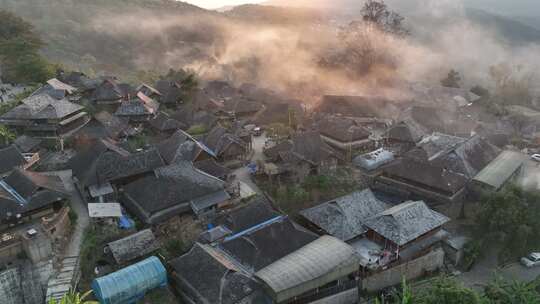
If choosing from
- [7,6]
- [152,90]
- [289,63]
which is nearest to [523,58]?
[289,63]

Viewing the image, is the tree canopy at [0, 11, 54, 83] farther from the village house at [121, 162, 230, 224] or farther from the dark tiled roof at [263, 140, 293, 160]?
the dark tiled roof at [263, 140, 293, 160]

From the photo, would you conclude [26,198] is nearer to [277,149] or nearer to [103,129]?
[103,129]

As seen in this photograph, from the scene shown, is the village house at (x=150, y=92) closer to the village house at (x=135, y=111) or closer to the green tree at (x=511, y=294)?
the village house at (x=135, y=111)

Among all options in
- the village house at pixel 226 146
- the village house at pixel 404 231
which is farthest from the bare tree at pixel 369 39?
the village house at pixel 404 231

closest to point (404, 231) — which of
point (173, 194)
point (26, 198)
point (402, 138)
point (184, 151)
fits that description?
point (173, 194)

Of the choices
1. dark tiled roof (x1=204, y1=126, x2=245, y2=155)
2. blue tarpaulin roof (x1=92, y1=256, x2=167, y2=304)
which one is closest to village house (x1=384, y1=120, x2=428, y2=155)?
dark tiled roof (x1=204, y1=126, x2=245, y2=155)

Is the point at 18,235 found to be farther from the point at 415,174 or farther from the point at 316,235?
the point at 415,174
